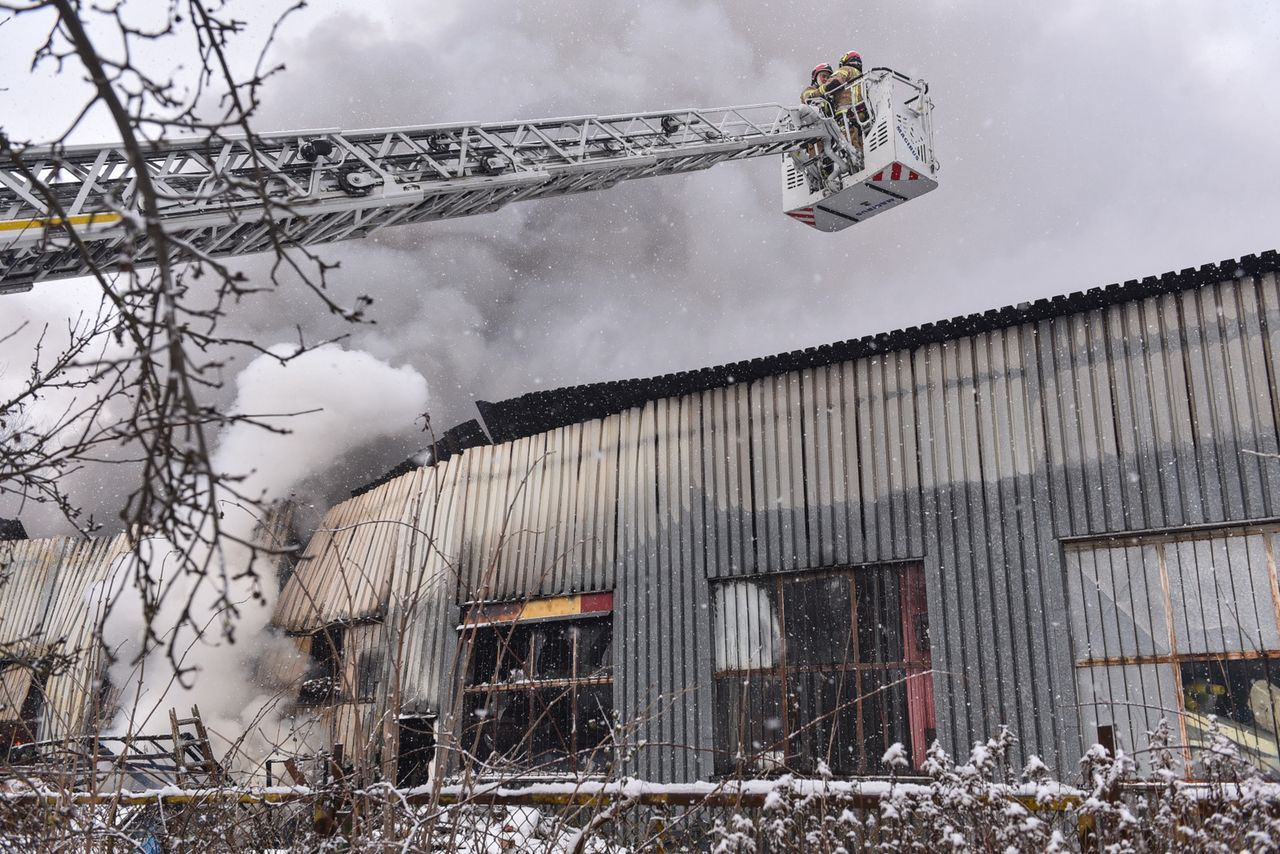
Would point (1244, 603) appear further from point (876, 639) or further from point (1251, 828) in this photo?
point (1251, 828)

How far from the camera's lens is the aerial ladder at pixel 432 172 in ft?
26.8

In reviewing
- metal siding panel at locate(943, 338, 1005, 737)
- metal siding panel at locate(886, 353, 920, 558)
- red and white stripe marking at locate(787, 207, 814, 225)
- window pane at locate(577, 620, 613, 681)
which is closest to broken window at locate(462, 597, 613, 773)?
window pane at locate(577, 620, 613, 681)

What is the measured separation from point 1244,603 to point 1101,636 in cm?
120

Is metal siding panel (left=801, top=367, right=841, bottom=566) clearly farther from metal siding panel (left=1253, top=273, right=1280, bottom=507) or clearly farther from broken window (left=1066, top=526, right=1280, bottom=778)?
metal siding panel (left=1253, top=273, right=1280, bottom=507)

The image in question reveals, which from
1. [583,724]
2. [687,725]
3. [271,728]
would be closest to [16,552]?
[271,728]

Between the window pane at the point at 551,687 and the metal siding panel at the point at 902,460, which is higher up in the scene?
the metal siding panel at the point at 902,460

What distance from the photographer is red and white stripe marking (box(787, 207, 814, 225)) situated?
51.3 feet

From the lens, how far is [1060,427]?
10.1 metres

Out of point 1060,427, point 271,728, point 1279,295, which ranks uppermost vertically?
point 1279,295

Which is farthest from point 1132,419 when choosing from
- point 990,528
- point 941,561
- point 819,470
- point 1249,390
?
point 819,470

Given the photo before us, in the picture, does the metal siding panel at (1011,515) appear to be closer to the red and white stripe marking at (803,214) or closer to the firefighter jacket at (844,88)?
the red and white stripe marking at (803,214)

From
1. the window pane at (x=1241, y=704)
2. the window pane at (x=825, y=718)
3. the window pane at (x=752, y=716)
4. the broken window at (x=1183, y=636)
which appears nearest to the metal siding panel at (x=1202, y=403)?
the broken window at (x=1183, y=636)

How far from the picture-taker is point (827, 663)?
11094mm

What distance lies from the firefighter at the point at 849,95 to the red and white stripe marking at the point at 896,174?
640 mm
